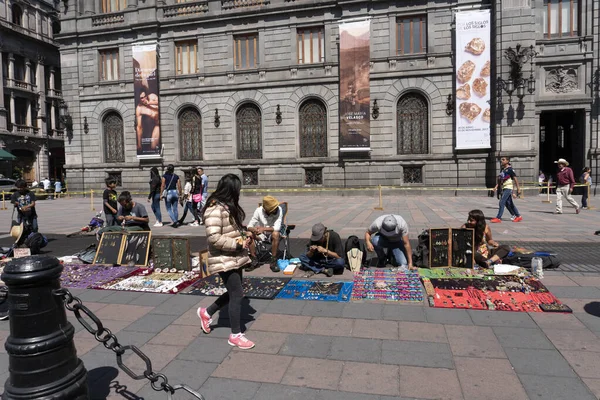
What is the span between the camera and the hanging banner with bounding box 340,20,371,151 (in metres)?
22.8

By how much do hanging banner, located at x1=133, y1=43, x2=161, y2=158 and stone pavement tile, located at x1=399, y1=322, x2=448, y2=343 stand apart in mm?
24130

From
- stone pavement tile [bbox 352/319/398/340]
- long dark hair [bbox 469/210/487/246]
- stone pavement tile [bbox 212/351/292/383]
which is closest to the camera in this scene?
stone pavement tile [bbox 212/351/292/383]

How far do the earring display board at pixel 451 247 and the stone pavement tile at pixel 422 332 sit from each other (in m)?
2.66

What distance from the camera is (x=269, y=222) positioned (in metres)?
8.27

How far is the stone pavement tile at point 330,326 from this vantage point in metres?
4.57

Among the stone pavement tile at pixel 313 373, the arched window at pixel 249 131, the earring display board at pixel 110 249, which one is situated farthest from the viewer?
the arched window at pixel 249 131

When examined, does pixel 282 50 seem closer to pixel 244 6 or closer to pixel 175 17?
pixel 244 6

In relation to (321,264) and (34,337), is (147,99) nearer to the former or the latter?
(321,264)

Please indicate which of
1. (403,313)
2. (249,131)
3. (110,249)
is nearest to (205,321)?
(403,313)

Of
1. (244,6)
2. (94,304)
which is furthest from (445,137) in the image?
(94,304)

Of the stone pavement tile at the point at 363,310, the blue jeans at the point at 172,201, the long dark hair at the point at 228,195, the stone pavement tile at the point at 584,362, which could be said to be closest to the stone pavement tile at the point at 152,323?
the long dark hair at the point at 228,195

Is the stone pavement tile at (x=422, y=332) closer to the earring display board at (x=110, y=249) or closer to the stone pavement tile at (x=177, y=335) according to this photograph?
the stone pavement tile at (x=177, y=335)

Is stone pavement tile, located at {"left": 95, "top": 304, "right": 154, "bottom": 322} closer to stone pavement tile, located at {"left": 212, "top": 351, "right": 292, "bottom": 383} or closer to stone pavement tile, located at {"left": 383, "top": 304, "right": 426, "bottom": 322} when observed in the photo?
stone pavement tile, located at {"left": 212, "top": 351, "right": 292, "bottom": 383}

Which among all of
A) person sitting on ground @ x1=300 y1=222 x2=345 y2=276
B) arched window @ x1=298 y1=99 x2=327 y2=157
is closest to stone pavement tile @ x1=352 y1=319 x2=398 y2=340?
person sitting on ground @ x1=300 y1=222 x2=345 y2=276
